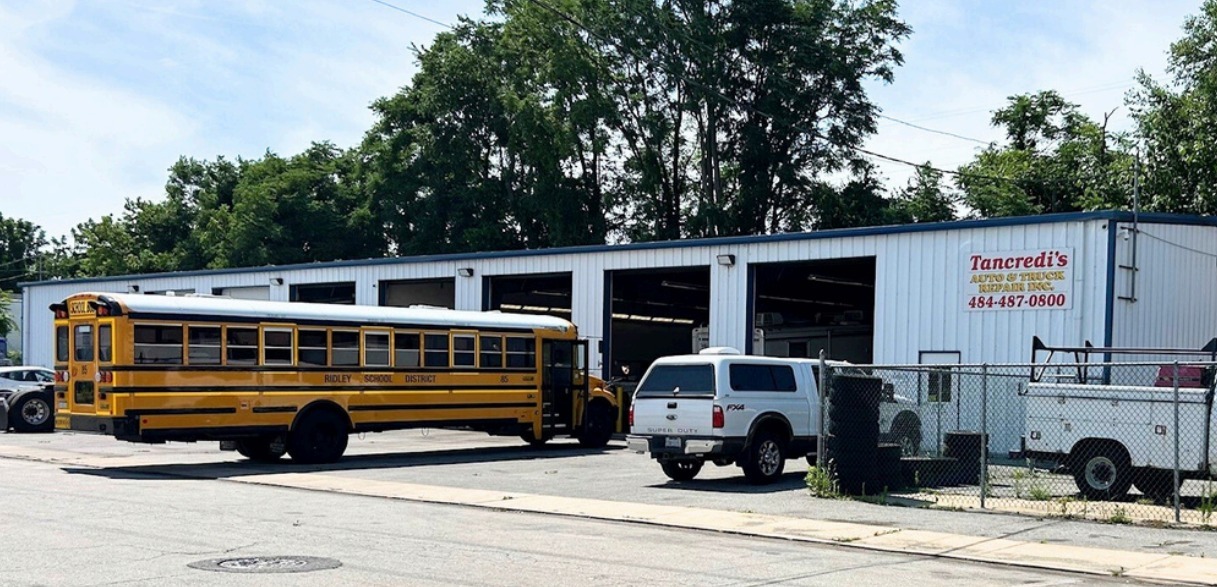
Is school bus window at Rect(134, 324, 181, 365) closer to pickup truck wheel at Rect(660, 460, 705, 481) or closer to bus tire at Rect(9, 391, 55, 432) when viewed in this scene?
pickup truck wheel at Rect(660, 460, 705, 481)

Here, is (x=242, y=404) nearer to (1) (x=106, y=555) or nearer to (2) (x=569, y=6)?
(1) (x=106, y=555)

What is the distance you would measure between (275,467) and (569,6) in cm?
4024

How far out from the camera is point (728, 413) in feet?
67.2

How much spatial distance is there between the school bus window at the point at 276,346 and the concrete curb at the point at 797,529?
80.3 inches

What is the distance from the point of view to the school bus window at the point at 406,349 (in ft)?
85.2

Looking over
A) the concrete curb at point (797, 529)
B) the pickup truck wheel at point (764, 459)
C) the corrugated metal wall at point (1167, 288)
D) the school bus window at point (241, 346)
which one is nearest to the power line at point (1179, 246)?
the corrugated metal wall at point (1167, 288)

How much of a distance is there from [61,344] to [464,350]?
7347mm

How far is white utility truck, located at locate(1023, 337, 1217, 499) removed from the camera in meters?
17.3

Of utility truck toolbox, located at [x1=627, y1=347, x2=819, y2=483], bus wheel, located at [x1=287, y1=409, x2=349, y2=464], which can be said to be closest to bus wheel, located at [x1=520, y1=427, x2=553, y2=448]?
bus wheel, located at [x1=287, y1=409, x2=349, y2=464]

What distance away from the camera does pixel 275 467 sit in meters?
23.8

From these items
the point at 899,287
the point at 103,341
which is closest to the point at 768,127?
the point at 899,287

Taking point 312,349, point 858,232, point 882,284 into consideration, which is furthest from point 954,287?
point 312,349

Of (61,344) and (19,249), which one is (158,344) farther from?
(19,249)

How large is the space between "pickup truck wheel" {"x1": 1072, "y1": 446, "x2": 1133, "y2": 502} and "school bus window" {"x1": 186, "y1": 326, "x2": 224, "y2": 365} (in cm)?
1348
